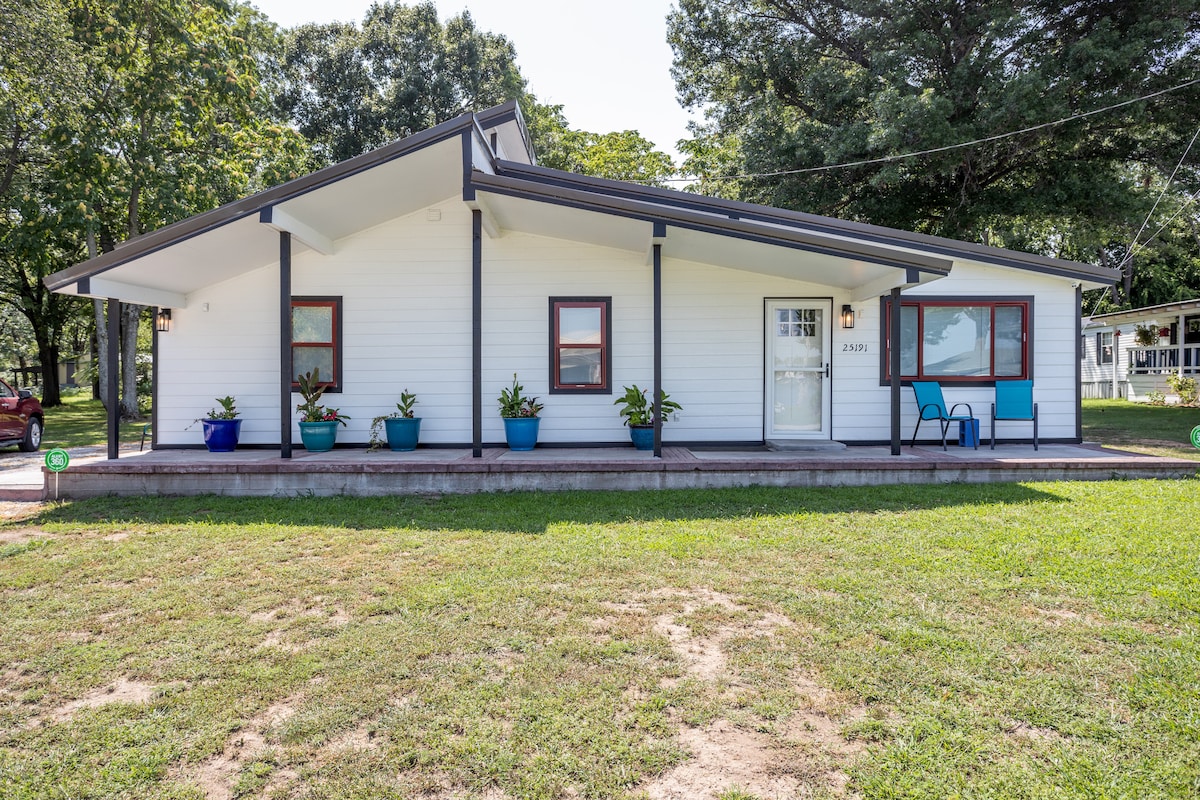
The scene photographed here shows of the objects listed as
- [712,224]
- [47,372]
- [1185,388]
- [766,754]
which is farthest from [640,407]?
[47,372]

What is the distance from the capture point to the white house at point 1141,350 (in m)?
17.4

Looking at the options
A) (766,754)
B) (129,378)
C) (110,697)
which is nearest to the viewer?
(766,754)

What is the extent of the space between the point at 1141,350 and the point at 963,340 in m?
16.2

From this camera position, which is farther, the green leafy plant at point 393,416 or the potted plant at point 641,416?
the green leafy plant at point 393,416

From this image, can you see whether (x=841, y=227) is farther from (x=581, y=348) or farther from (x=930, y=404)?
(x=581, y=348)

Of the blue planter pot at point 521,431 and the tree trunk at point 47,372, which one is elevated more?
the tree trunk at point 47,372

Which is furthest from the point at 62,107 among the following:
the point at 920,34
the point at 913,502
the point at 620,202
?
the point at 920,34

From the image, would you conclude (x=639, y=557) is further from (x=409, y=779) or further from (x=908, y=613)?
(x=409, y=779)

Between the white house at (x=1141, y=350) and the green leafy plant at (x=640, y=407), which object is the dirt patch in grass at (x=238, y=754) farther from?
the white house at (x=1141, y=350)

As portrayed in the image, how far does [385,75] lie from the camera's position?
22359 millimetres

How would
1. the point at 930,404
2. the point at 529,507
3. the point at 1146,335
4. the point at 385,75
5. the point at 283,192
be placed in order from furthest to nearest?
the point at 385,75, the point at 1146,335, the point at 930,404, the point at 283,192, the point at 529,507

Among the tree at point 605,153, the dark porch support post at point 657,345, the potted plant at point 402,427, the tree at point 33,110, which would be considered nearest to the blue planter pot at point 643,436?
the dark porch support post at point 657,345

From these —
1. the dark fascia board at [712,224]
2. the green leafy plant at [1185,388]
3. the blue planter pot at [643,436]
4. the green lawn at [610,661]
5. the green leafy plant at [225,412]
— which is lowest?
the green lawn at [610,661]

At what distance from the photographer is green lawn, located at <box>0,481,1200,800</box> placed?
1.99 m
